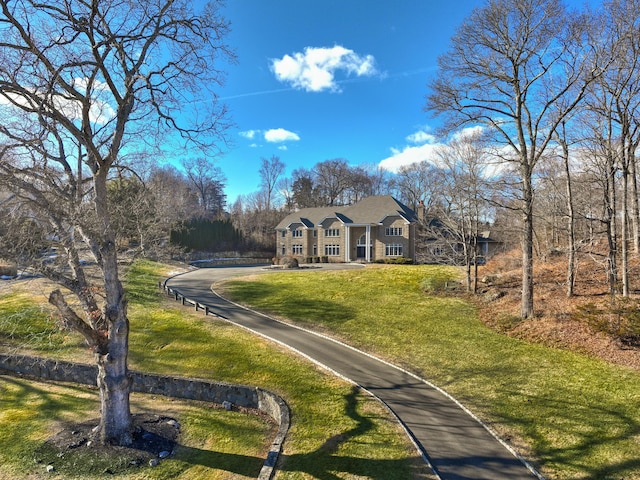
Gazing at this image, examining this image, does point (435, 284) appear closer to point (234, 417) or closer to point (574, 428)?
point (574, 428)

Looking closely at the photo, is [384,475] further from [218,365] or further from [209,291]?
[209,291]

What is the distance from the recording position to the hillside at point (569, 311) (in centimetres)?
1352

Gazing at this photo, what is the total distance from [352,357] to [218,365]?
5.03 m

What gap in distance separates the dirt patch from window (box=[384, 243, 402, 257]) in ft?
121

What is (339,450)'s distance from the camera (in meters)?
8.36

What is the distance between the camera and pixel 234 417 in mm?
10898

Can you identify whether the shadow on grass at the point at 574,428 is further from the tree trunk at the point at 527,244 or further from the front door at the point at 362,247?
the front door at the point at 362,247

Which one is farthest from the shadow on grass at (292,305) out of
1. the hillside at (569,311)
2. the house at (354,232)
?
the house at (354,232)

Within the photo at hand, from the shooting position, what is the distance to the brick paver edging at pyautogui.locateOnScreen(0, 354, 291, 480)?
A: 960cm

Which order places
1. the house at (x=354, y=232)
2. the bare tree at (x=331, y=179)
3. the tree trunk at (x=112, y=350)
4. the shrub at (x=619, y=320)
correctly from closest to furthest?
the tree trunk at (x=112, y=350) → the shrub at (x=619, y=320) → the house at (x=354, y=232) → the bare tree at (x=331, y=179)

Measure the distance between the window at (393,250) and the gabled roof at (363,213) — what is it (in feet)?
10.4

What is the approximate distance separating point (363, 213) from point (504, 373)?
36.9 meters

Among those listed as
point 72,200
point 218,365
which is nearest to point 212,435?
point 218,365

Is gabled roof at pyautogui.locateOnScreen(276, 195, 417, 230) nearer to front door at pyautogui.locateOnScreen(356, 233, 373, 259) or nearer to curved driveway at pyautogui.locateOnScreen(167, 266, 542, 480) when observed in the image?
front door at pyautogui.locateOnScreen(356, 233, 373, 259)
